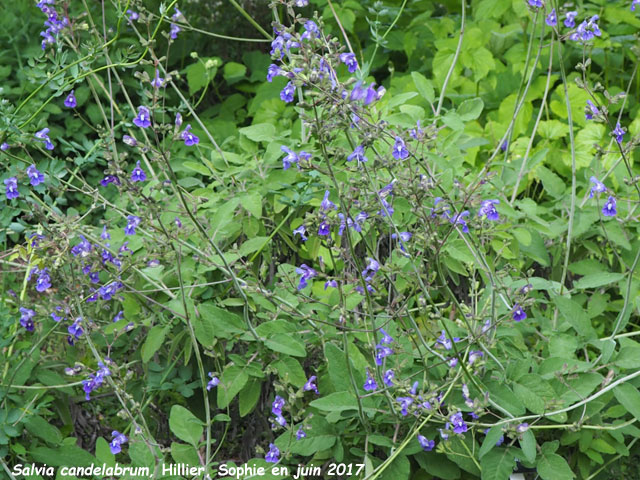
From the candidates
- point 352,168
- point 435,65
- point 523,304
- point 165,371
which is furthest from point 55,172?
point 435,65

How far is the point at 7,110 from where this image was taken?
8.01 feet

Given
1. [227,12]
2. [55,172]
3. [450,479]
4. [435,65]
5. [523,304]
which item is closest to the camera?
[523,304]

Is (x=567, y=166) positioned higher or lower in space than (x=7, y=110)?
lower

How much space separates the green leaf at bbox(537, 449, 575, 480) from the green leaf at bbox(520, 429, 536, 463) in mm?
81

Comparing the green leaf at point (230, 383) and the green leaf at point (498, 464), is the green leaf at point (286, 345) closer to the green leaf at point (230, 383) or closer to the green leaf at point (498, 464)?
the green leaf at point (230, 383)

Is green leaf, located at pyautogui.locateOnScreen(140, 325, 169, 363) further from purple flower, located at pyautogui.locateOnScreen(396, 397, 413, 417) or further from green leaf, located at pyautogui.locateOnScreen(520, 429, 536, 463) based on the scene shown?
green leaf, located at pyautogui.locateOnScreen(520, 429, 536, 463)

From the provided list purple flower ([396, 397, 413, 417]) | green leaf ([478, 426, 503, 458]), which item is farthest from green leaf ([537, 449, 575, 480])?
purple flower ([396, 397, 413, 417])

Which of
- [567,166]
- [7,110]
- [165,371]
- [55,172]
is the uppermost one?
[7,110]

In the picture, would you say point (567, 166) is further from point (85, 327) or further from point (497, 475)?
point (85, 327)

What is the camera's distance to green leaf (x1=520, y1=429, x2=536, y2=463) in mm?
2180

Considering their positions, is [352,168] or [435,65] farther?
[435,65]

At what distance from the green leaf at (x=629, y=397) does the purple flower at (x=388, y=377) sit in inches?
25.3

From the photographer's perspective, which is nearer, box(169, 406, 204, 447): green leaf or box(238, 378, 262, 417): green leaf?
box(169, 406, 204, 447): green leaf

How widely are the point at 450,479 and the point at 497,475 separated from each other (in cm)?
→ 21
